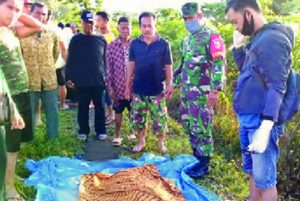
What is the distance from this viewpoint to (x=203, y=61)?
4.75 metres

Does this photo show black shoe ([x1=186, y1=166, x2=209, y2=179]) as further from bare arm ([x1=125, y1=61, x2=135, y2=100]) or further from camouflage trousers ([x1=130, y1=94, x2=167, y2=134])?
bare arm ([x1=125, y1=61, x2=135, y2=100])

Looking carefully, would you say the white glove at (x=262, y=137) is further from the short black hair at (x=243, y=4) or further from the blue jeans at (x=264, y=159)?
the short black hair at (x=243, y=4)

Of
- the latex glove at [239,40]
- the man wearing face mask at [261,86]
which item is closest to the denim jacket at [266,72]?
the man wearing face mask at [261,86]

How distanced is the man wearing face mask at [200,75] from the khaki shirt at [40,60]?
1.71 m

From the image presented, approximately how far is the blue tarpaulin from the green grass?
0.17 meters

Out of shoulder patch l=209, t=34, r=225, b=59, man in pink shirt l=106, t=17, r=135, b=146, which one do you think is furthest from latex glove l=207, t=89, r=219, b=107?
man in pink shirt l=106, t=17, r=135, b=146

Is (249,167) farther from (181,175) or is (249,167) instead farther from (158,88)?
(158,88)

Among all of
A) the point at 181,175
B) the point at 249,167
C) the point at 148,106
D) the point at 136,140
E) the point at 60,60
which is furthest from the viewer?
the point at 60,60

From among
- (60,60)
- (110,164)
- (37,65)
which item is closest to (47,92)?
(37,65)

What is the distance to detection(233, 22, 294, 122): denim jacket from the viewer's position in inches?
120

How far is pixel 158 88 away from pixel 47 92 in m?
1.37

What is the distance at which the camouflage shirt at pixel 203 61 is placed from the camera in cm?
458

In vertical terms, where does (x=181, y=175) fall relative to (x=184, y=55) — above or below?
below

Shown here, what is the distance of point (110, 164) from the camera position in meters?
5.23
